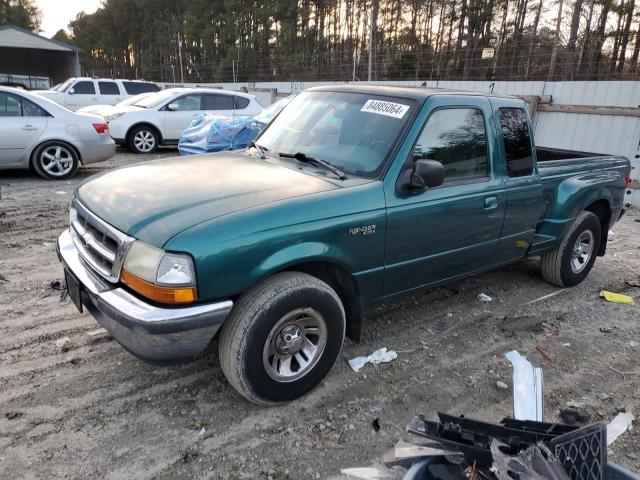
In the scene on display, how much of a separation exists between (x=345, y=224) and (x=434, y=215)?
2.64 ft

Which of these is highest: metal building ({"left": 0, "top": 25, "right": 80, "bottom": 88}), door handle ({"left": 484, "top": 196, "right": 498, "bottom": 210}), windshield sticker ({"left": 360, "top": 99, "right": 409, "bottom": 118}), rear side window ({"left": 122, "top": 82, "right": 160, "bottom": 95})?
metal building ({"left": 0, "top": 25, "right": 80, "bottom": 88})

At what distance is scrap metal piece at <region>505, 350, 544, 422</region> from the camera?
8.02 ft

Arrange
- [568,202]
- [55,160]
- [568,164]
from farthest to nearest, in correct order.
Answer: [55,160] → [568,164] → [568,202]

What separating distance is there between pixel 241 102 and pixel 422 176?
10.5 metres

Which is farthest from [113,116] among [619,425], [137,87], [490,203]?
[619,425]

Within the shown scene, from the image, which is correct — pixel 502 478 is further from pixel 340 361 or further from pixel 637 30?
pixel 637 30

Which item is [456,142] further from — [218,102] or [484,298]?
[218,102]

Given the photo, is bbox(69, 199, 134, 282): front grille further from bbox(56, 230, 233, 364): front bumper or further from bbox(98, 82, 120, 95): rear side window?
bbox(98, 82, 120, 95): rear side window

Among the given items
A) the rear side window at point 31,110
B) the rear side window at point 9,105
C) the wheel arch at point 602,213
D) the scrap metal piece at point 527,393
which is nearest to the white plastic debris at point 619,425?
the scrap metal piece at point 527,393

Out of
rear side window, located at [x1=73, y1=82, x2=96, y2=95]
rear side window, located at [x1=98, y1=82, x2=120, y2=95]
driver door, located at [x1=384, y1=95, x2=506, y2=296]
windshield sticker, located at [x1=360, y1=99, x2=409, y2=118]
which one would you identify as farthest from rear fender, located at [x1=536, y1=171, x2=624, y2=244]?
rear side window, located at [x1=73, y1=82, x2=96, y2=95]

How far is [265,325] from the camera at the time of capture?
266 cm

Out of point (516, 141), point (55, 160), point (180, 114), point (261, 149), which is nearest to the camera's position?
point (261, 149)

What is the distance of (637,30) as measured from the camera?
15117mm

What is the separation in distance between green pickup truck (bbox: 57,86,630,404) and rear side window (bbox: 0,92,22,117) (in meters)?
5.89
